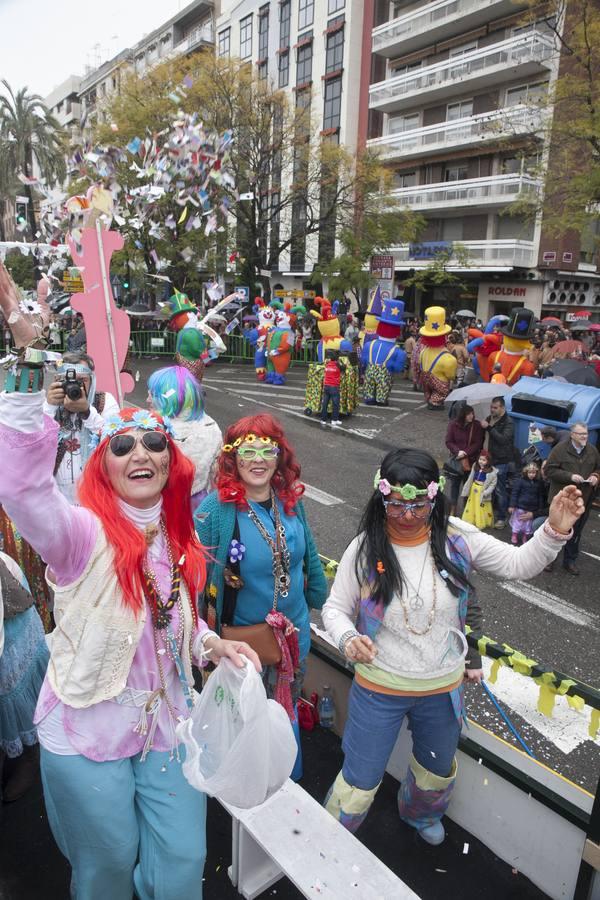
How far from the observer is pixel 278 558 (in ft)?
8.62

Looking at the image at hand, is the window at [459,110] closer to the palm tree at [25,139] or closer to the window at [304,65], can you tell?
the window at [304,65]

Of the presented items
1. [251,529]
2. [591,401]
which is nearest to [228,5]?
[591,401]

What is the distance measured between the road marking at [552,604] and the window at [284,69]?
1483 inches

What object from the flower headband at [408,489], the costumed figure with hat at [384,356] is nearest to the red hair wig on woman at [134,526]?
the flower headband at [408,489]

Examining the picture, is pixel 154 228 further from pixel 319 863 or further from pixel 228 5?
pixel 228 5

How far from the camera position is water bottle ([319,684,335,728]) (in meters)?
3.14

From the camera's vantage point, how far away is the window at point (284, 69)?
35.7m

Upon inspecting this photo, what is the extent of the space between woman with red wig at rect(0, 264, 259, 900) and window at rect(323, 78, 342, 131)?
120 ft

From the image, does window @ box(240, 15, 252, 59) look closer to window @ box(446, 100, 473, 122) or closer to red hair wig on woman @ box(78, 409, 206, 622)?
window @ box(446, 100, 473, 122)

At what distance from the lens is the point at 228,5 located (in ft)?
129

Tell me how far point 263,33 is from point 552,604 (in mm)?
41102

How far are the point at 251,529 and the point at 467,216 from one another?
30278 millimetres

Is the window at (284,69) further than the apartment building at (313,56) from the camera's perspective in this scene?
Yes

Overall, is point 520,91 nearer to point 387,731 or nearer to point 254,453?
point 254,453
